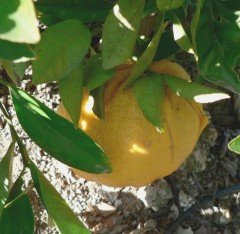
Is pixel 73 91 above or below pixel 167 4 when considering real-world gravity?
below

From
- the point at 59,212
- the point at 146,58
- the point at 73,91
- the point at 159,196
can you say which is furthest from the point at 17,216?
the point at 159,196

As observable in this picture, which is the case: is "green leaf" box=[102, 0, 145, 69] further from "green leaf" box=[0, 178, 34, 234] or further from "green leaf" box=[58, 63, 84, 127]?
"green leaf" box=[0, 178, 34, 234]

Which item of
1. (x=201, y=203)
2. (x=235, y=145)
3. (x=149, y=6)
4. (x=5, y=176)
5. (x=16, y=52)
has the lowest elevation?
(x=201, y=203)

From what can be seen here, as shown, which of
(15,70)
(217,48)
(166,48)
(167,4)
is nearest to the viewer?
(167,4)

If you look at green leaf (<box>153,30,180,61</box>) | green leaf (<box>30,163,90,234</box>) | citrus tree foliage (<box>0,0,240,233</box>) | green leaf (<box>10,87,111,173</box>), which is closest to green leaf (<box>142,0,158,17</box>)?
citrus tree foliage (<box>0,0,240,233</box>)

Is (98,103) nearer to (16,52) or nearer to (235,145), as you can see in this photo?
(235,145)

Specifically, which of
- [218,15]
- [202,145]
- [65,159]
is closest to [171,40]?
[218,15]

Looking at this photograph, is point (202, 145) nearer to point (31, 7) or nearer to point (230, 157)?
point (230, 157)
